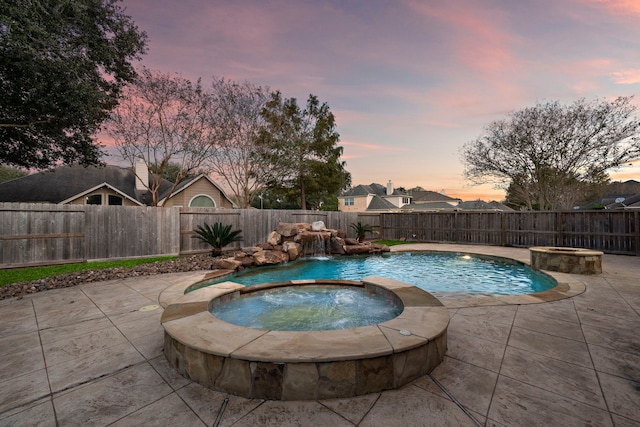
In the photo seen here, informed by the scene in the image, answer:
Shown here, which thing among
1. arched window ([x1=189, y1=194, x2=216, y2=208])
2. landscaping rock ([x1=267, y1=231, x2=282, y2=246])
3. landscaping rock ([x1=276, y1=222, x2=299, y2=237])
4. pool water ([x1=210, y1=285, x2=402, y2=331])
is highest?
arched window ([x1=189, y1=194, x2=216, y2=208])

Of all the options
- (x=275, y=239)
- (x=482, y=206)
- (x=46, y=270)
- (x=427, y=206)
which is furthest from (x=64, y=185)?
(x=482, y=206)

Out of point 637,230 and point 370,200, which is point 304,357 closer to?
point 637,230

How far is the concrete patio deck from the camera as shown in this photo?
5.85 feet

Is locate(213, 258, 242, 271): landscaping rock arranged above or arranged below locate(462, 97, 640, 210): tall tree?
below

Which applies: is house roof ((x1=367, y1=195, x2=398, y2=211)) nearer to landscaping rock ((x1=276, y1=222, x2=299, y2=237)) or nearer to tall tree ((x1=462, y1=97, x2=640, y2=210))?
tall tree ((x1=462, y1=97, x2=640, y2=210))

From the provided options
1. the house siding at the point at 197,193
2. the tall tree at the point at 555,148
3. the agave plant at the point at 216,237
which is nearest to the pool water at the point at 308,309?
the agave plant at the point at 216,237

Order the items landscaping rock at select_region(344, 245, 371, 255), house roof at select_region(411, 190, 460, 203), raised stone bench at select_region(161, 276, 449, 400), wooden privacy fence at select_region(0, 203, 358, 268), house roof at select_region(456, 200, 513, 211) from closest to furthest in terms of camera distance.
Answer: raised stone bench at select_region(161, 276, 449, 400) → wooden privacy fence at select_region(0, 203, 358, 268) → landscaping rock at select_region(344, 245, 371, 255) → house roof at select_region(456, 200, 513, 211) → house roof at select_region(411, 190, 460, 203)

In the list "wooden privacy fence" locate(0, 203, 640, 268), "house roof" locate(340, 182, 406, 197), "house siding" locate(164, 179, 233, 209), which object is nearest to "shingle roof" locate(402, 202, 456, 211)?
"house roof" locate(340, 182, 406, 197)

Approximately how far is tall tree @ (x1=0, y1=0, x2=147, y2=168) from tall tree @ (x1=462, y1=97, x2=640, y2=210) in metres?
20.5

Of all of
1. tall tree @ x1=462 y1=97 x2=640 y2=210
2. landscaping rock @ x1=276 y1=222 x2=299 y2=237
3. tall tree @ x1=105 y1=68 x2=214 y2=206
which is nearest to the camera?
landscaping rock @ x1=276 y1=222 x2=299 y2=237

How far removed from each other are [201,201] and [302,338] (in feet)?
61.1

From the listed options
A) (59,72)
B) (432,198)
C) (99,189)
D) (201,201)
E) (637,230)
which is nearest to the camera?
(59,72)

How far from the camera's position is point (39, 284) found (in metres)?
5.30

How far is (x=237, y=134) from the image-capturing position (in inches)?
627
